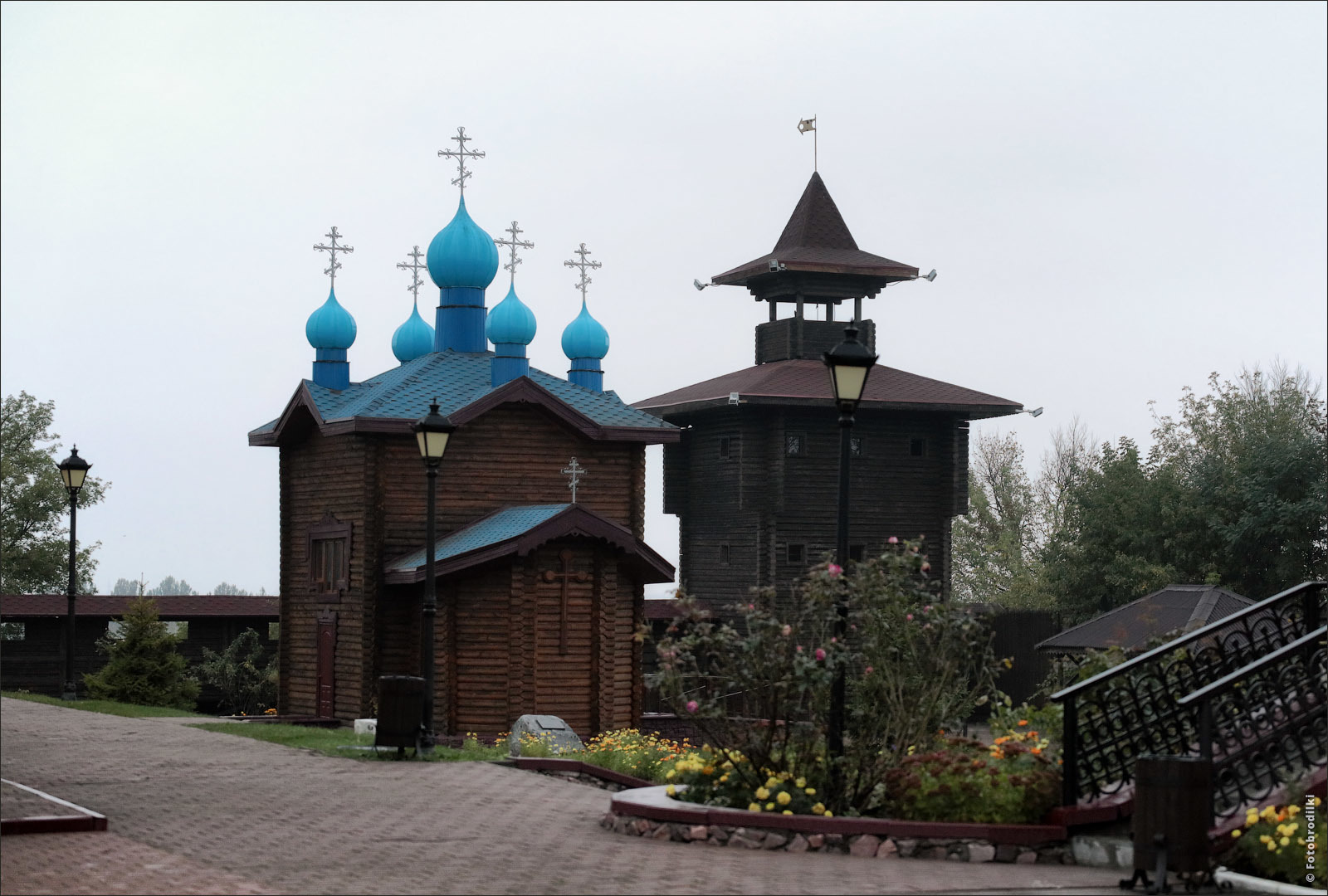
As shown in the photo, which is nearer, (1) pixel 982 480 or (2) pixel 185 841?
(2) pixel 185 841

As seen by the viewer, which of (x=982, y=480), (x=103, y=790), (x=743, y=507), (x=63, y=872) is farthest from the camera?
(x=982, y=480)

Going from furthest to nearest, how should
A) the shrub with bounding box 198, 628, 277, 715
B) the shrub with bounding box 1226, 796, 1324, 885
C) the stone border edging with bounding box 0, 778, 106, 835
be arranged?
the shrub with bounding box 198, 628, 277, 715
the stone border edging with bounding box 0, 778, 106, 835
the shrub with bounding box 1226, 796, 1324, 885

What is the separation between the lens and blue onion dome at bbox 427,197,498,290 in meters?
32.5

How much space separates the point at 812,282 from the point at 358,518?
17.8 metres

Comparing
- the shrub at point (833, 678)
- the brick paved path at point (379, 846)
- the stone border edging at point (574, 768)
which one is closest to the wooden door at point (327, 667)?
the brick paved path at point (379, 846)

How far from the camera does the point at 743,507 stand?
4147 cm

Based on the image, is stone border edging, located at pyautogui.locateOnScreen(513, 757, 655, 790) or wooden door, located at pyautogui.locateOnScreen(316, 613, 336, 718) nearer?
stone border edging, located at pyautogui.locateOnScreen(513, 757, 655, 790)

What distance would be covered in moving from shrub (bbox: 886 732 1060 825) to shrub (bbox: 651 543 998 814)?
1.43ft

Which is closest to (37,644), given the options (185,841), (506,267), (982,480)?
(506,267)

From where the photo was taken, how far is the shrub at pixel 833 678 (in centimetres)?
1389

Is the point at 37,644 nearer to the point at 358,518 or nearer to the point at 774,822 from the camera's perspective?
the point at 358,518

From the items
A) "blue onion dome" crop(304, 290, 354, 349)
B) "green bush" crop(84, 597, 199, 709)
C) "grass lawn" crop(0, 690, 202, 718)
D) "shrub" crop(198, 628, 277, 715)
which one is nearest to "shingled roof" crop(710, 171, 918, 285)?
"blue onion dome" crop(304, 290, 354, 349)

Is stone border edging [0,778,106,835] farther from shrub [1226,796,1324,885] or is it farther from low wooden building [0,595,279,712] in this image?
low wooden building [0,595,279,712]

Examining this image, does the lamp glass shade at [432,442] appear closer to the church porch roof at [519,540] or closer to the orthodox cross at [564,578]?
the church porch roof at [519,540]
